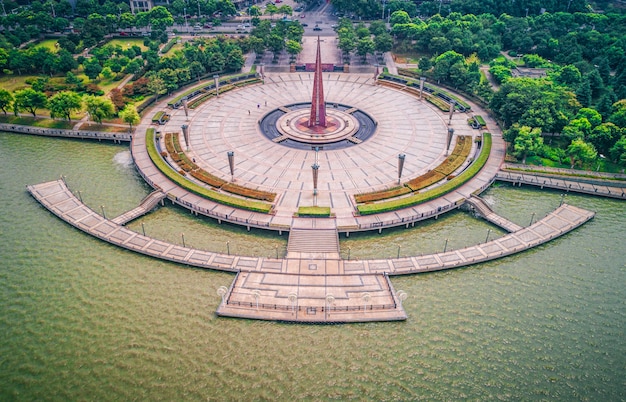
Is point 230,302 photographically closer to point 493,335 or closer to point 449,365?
point 449,365

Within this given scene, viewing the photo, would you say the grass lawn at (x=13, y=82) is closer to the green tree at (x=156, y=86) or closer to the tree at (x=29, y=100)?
the tree at (x=29, y=100)

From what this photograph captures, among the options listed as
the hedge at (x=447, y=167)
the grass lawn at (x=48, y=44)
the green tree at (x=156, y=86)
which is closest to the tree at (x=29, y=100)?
the green tree at (x=156, y=86)

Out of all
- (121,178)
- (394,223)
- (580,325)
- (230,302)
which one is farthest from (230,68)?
(580,325)

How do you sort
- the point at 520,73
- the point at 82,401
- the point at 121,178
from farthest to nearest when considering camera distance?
the point at 520,73 → the point at 121,178 → the point at 82,401

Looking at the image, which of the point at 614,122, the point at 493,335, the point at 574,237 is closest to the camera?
the point at 493,335

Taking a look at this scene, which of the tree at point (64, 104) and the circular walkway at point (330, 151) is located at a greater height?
the tree at point (64, 104)

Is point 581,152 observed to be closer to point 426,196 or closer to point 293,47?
point 426,196
